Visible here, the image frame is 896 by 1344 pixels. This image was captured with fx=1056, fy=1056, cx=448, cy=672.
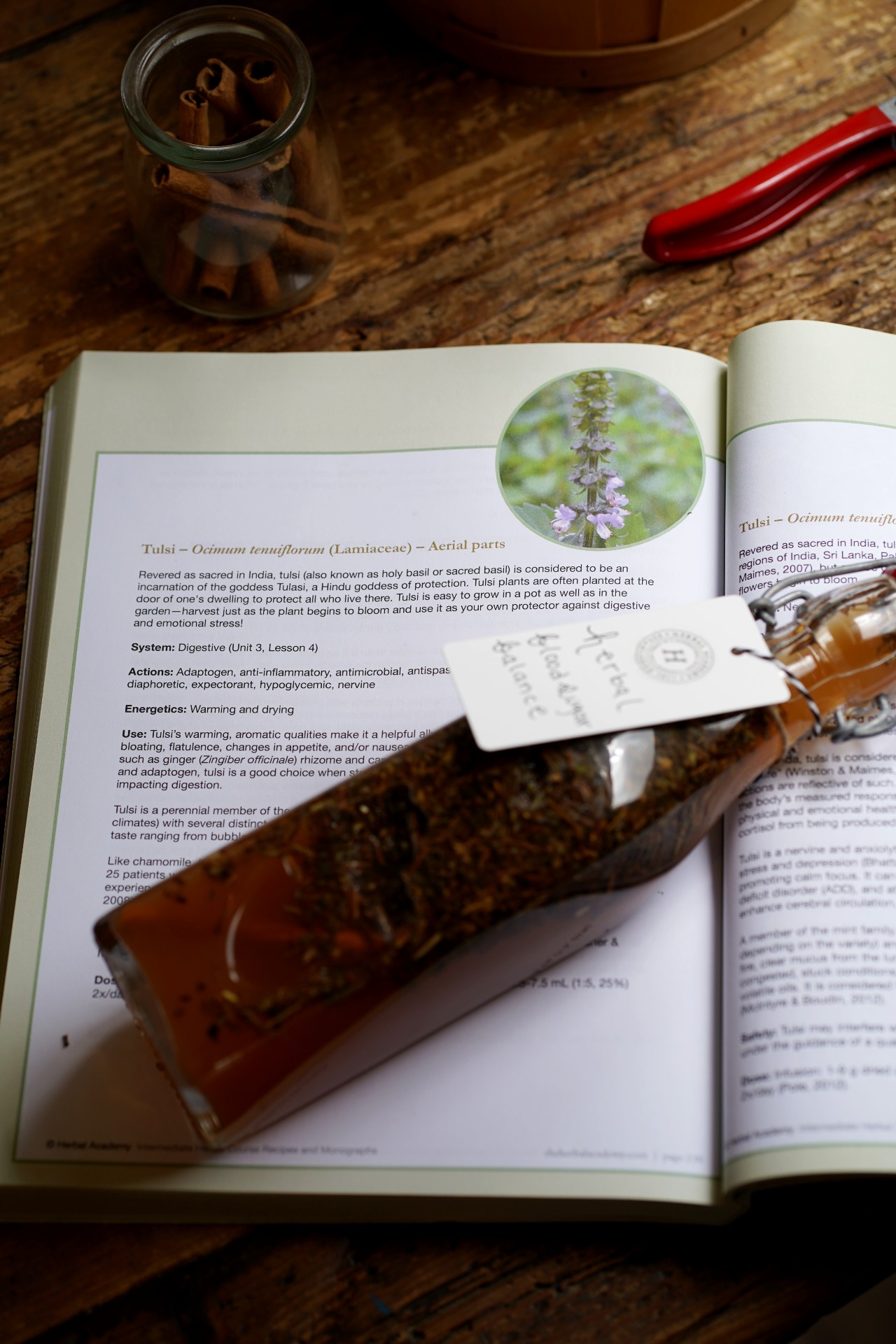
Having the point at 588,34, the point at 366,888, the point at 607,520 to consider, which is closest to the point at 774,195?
the point at 588,34

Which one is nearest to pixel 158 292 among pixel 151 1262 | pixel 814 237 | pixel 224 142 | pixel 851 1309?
pixel 224 142

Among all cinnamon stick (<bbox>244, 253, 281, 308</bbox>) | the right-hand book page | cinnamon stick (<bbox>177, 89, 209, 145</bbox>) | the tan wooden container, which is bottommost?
the right-hand book page

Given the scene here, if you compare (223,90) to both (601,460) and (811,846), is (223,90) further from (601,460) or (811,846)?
(811,846)

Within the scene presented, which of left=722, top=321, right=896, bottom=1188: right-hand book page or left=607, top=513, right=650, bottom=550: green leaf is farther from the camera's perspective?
left=607, top=513, right=650, bottom=550: green leaf

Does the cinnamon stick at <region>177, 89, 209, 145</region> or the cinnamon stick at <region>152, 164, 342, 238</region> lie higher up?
the cinnamon stick at <region>177, 89, 209, 145</region>

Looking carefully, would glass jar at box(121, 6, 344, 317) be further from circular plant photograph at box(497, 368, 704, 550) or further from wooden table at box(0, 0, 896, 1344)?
circular plant photograph at box(497, 368, 704, 550)

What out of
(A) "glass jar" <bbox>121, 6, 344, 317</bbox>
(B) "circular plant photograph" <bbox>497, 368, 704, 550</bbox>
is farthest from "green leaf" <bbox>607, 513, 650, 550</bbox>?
(A) "glass jar" <bbox>121, 6, 344, 317</bbox>

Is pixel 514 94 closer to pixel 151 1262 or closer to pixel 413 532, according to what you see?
pixel 413 532
